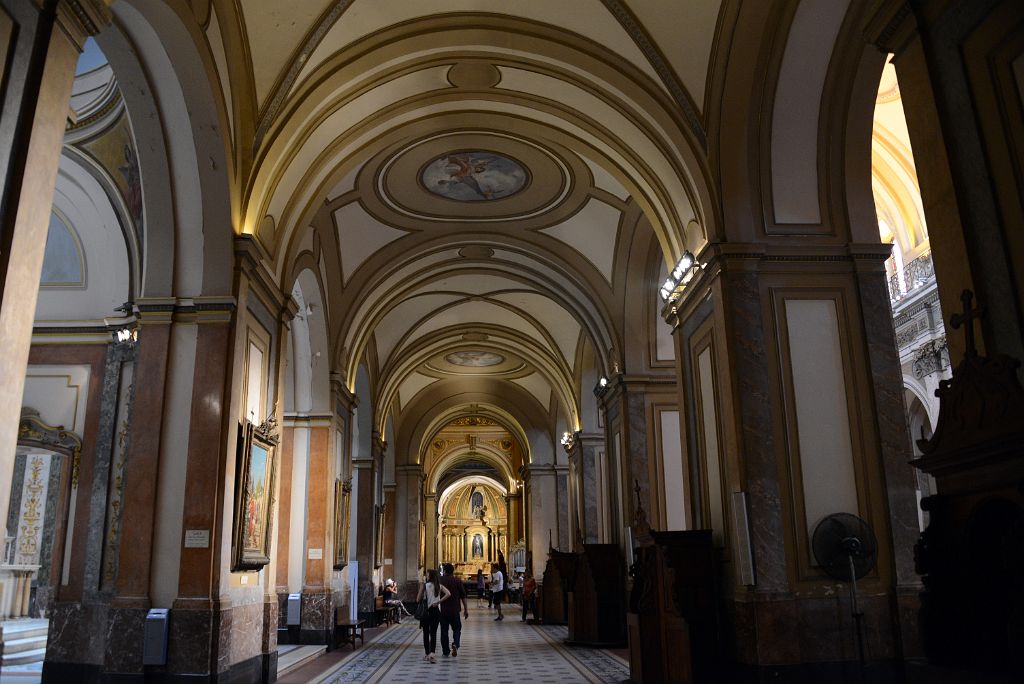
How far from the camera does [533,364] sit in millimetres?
20297

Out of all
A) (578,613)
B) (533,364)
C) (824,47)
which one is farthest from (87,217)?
(533,364)

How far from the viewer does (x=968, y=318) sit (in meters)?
3.58

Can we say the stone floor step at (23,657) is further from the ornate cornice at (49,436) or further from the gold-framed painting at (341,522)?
the gold-framed painting at (341,522)

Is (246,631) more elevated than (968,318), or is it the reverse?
(968,318)

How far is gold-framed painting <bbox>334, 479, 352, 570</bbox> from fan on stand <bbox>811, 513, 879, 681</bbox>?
8763mm

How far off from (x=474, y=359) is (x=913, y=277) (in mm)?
11741

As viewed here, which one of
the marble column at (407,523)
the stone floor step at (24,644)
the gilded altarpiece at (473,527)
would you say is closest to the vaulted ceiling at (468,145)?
the stone floor step at (24,644)

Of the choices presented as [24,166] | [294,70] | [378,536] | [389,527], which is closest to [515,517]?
[389,527]

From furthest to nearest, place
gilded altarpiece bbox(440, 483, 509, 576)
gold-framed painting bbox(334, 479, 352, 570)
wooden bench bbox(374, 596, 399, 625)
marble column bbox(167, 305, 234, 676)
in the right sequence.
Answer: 1. gilded altarpiece bbox(440, 483, 509, 576)
2. wooden bench bbox(374, 596, 399, 625)
3. gold-framed painting bbox(334, 479, 352, 570)
4. marble column bbox(167, 305, 234, 676)

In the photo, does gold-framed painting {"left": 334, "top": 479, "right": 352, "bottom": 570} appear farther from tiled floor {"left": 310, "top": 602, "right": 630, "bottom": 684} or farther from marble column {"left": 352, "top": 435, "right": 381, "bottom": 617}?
marble column {"left": 352, "top": 435, "right": 381, "bottom": 617}

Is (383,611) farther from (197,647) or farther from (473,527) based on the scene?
(473,527)

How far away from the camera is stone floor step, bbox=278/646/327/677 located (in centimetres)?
963

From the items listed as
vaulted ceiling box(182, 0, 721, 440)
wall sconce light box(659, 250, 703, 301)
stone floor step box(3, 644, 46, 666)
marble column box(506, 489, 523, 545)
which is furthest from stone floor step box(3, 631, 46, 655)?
marble column box(506, 489, 523, 545)

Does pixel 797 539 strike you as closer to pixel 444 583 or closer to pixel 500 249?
pixel 444 583
